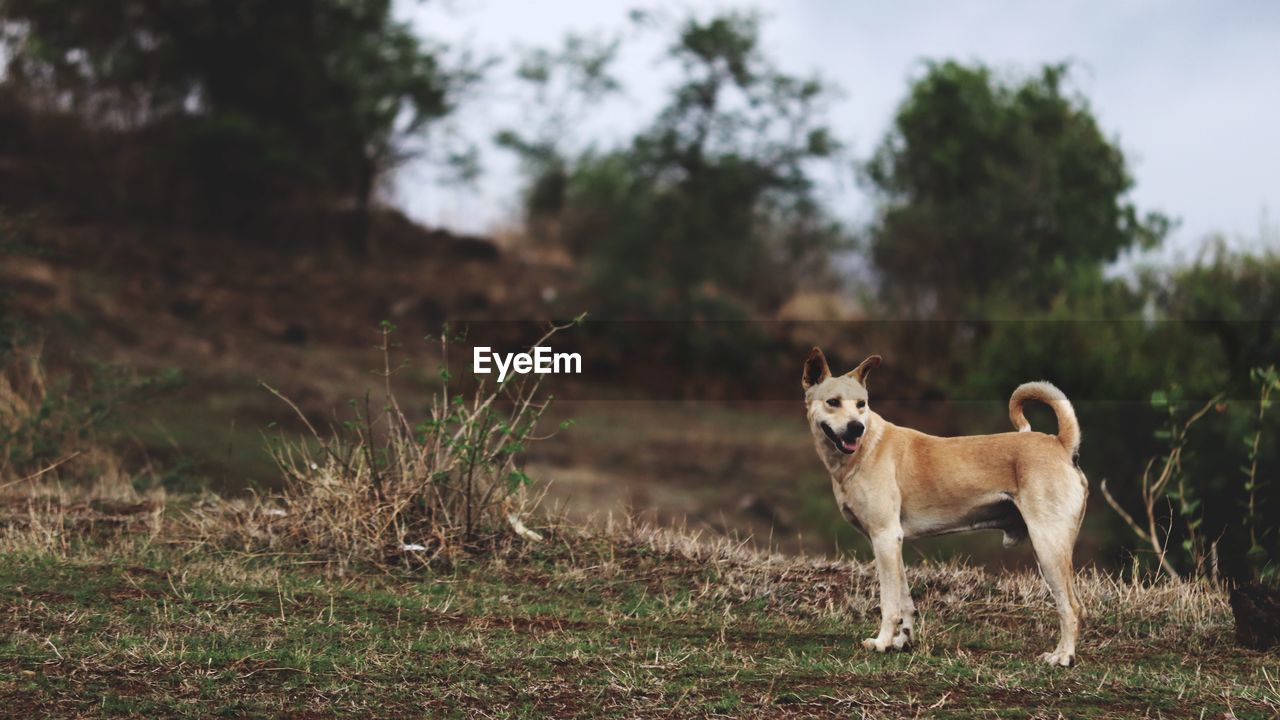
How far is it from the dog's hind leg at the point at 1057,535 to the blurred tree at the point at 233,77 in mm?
22758

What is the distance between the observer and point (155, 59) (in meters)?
27.3

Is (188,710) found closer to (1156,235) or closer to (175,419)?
(175,419)

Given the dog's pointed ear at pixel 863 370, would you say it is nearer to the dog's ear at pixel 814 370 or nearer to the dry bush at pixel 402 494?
the dog's ear at pixel 814 370

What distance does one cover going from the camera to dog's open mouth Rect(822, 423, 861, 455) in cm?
624

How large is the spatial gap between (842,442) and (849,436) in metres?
0.06

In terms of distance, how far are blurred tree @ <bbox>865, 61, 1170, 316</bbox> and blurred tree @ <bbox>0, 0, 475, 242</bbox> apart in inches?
444

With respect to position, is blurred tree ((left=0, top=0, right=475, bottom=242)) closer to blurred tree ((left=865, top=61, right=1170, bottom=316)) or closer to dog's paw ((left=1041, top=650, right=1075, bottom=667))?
blurred tree ((left=865, top=61, right=1170, bottom=316))

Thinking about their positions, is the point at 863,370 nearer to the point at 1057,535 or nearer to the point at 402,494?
the point at 1057,535

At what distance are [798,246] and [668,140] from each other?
4228 mm

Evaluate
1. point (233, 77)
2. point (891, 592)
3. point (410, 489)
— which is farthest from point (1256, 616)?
point (233, 77)

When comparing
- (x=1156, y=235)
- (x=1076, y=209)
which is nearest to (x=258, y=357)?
(x=1076, y=209)

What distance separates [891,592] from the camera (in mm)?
6605

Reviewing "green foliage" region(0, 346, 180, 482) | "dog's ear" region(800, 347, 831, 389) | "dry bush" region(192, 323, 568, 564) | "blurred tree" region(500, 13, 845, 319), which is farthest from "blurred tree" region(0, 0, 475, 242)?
"dog's ear" region(800, 347, 831, 389)

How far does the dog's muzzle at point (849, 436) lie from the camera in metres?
6.19
